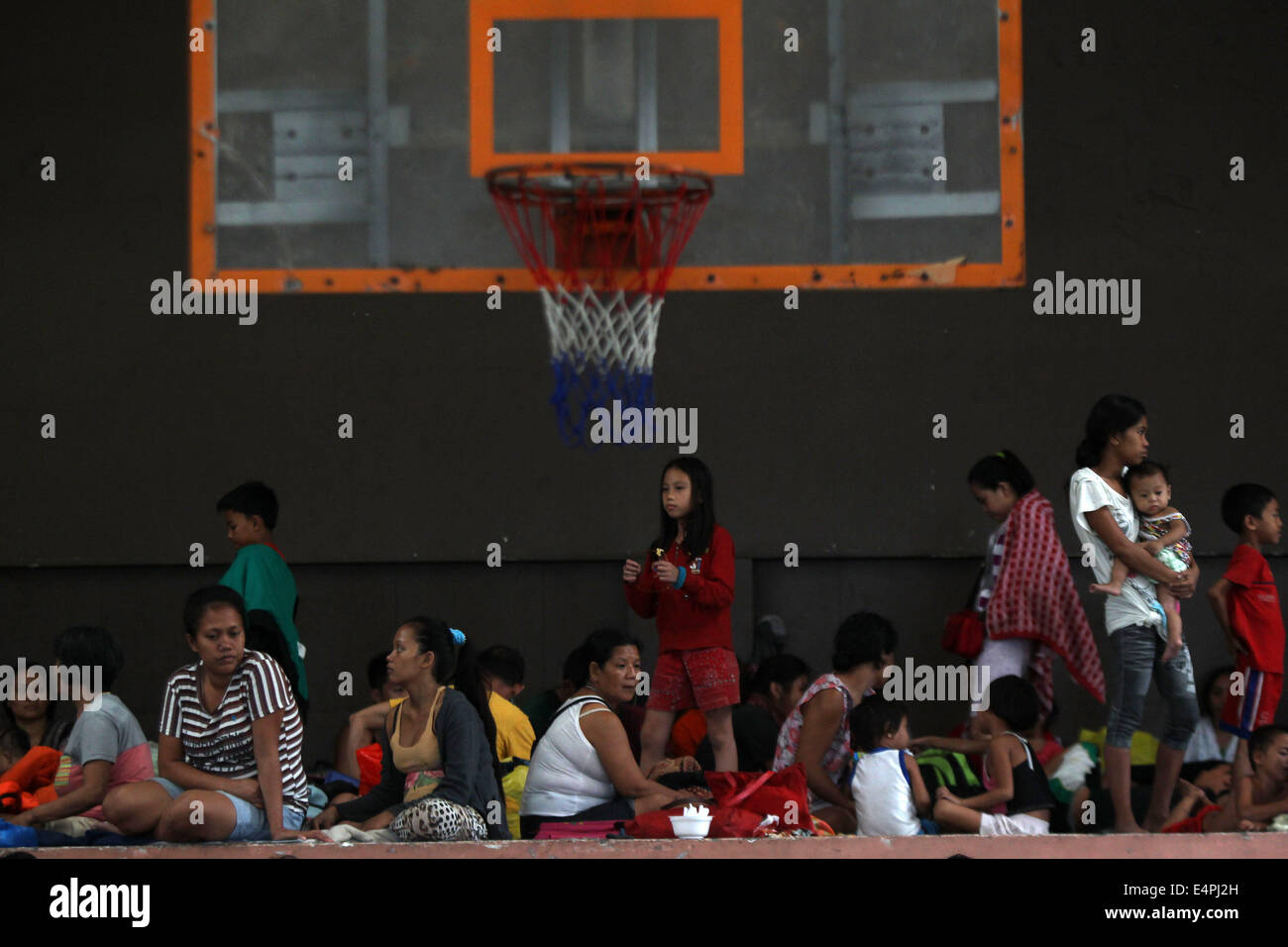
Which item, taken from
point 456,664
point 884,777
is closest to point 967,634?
point 884,777

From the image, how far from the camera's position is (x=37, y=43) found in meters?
9.13

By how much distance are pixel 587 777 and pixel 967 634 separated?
2.55 metres

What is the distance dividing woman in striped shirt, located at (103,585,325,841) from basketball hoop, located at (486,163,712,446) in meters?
3.10

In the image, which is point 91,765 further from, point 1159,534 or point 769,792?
point 1159,534

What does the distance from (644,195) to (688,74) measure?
670 millimetres

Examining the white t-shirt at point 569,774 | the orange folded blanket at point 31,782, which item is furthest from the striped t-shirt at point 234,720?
the white t-shirt at point 569,774

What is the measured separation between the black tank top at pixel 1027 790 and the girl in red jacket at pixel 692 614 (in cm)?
129

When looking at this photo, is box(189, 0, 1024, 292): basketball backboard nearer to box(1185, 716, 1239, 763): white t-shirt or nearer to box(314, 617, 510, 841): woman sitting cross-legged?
box(1185, 716, 1239, 763): white t-shirt

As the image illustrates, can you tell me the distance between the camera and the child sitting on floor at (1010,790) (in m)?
6.21

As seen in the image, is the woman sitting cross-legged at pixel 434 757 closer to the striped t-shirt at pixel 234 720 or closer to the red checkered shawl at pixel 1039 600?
the striped t-shirt at pixel 234 720

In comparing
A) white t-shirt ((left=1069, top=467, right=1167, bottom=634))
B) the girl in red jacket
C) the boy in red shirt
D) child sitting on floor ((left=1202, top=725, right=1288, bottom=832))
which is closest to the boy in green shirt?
the girl in red jacket

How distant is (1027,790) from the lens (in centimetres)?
634

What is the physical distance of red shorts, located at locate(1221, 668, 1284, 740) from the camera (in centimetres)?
715
